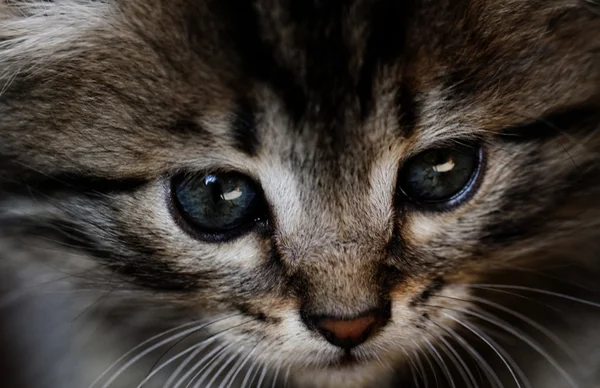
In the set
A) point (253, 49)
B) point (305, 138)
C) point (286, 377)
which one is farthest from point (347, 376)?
point (253, 49)

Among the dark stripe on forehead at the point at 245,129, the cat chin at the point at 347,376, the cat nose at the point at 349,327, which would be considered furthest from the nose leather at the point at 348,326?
the dark stripe on forehead at the point at 245,129

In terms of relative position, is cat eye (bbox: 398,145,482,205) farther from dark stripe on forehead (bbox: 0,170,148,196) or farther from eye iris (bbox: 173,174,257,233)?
dark stripe on forehead (bbox: 0,170,148,196)

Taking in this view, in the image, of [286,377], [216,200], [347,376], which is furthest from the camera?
[286,377]

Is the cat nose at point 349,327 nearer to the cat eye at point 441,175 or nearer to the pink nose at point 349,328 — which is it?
the pink nose at point 349,328

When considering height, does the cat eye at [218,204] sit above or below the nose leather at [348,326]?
above

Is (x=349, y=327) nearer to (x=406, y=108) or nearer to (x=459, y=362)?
(x=406, y=108)

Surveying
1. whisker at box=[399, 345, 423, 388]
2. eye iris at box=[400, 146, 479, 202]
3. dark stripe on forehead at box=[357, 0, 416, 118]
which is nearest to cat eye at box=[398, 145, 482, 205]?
eye iris at box=[400, 146, 479, 202]

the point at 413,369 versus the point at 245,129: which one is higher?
the point at 245,129
